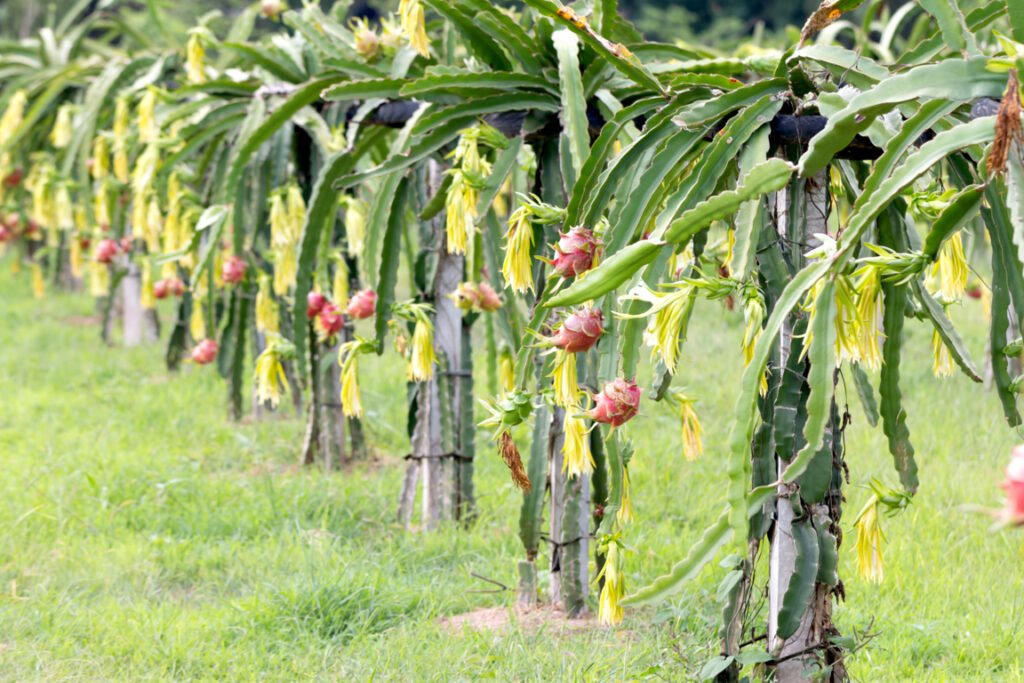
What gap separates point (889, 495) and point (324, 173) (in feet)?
5.25

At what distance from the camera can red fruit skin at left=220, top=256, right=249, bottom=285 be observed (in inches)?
145

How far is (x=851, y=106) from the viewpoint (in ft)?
4.60

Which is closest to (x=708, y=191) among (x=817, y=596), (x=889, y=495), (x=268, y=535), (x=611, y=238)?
(x=611, y=238)

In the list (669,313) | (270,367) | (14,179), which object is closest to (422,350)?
(270,367)

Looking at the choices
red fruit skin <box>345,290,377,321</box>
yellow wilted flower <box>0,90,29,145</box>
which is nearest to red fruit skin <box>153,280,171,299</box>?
yellow wilted flower <box>0,90,29,145</box>

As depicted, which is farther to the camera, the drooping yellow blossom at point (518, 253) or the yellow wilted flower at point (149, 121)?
the yellow wilted flower at point (149, 121)

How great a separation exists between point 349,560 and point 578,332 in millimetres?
1512

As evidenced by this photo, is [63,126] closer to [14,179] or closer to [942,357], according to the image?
[14,179]

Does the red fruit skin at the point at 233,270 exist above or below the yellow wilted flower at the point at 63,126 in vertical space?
below

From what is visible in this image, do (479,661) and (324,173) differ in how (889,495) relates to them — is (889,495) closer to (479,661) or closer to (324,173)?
(479,661)

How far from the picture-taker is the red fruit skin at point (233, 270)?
145 inches

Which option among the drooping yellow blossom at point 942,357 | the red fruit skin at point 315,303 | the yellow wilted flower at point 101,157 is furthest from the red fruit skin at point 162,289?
the drooping yellow blossom at point 942,357

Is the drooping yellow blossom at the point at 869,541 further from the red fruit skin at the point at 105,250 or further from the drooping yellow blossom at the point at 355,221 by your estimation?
the red fruit skin at the point at 105,250

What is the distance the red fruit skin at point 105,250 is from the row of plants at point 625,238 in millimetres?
1139
